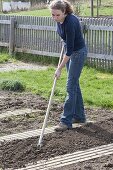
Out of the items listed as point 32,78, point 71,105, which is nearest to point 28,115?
point 71,105

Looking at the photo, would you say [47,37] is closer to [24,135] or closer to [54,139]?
[24,135]

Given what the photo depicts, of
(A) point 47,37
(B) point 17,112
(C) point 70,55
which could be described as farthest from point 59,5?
(A) point 47,37

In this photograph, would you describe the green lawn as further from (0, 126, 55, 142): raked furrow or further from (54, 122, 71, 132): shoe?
(0, 126, 55, 142): raked furrow

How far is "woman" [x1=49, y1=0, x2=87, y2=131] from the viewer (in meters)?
6.61

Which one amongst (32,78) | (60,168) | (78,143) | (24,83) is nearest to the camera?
(60,168)

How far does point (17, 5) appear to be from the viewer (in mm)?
52781

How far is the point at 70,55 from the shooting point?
6.73 metres

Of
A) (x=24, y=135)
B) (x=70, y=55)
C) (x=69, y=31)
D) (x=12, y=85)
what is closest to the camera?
(x=69, y=31)

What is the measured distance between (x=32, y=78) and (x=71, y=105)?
465 centimetres

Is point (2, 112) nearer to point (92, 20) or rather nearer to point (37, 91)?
point (37, 91)

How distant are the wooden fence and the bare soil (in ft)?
14.2

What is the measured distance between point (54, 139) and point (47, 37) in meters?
8.45

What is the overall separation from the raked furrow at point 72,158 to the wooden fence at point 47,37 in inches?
261

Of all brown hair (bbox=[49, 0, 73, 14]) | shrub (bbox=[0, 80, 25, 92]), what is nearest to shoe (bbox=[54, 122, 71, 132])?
brown hair (bbox=[49, 0, 73, 14])
